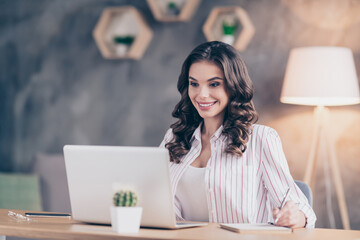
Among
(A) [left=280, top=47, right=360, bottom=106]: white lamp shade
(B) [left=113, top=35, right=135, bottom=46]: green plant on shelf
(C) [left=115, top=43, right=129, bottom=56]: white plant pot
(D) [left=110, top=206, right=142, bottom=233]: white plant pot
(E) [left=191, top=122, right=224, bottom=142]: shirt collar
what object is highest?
(B) [left=113, top=35, right=135, bottom=46]: green plant on shelf

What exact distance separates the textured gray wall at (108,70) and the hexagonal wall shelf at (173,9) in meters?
0.07

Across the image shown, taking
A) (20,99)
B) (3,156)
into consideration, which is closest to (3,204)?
(3,156)

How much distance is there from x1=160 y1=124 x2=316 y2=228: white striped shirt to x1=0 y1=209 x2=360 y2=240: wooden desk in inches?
12.1

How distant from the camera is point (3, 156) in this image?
4277 mm

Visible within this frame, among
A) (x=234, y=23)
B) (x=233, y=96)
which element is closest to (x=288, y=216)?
(x=233, y=96)

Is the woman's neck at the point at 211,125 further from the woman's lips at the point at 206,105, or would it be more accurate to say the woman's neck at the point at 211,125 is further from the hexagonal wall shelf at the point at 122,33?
the hexagonal wall shelf at the point at 122,33

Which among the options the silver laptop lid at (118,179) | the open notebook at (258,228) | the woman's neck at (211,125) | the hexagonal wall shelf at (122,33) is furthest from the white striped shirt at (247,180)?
the hexagonal wall shelf at (122,33)

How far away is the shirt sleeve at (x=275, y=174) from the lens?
1.90m

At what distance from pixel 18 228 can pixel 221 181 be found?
31.9 inches

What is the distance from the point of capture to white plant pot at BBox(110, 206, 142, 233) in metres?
1.49

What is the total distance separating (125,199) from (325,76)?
1834mm

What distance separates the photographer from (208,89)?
2096 mm

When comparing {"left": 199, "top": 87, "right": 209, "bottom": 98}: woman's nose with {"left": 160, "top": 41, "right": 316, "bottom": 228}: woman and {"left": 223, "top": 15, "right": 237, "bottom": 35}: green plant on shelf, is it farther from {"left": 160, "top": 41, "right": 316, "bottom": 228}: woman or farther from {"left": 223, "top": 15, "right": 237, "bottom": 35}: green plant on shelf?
{"left": 223, "top": 15, "right": 237, "bottom": 35}: green plant on shelf

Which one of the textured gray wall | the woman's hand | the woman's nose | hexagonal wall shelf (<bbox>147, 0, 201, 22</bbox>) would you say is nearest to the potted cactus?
the woman's hand
